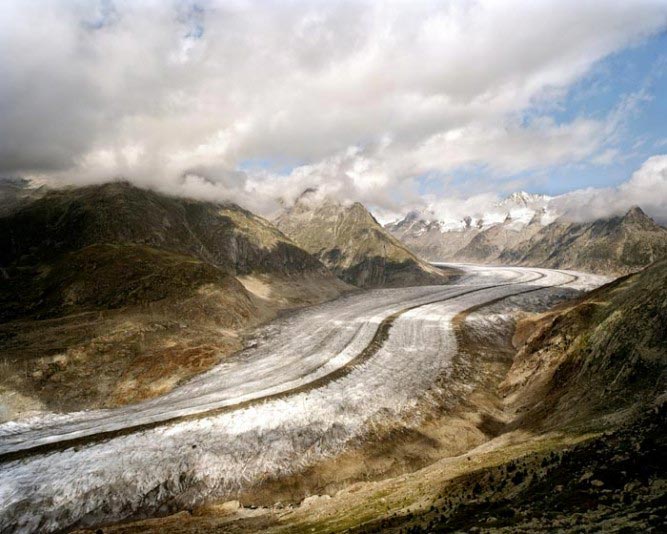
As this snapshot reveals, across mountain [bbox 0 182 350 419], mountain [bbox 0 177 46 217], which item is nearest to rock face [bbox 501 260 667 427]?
mountain [bbox 0 182 350 419]

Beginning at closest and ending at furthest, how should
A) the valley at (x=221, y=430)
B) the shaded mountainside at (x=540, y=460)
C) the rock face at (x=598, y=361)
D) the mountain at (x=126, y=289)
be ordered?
the shaded mountainside at (x=540, y=460), the rock face at (x=598, y=361), the valley at (x=221, y=430), the mountain at (x=126, y=289)

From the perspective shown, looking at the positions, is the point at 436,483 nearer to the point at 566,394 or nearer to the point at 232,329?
the point at 566,394

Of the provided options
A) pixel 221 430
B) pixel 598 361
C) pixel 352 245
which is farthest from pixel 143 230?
pixel 352 245

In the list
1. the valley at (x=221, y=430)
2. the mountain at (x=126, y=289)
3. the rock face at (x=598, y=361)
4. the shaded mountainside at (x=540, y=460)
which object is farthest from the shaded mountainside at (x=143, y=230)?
the rock face at (x=598, y=361)

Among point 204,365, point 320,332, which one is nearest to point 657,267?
point 320,332

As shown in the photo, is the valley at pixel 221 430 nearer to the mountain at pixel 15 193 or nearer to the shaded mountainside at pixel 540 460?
the shaded mountainside at pixel 540 460

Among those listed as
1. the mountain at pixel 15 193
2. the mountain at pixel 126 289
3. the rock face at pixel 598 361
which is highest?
the mountain at pixel 15 193
